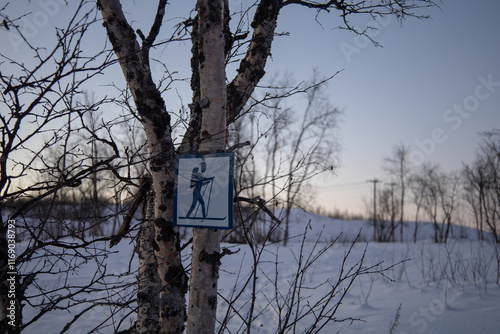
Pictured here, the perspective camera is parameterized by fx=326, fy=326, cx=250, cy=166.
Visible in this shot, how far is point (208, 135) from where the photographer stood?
1.81m

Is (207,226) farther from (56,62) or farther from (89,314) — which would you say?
(89,314)

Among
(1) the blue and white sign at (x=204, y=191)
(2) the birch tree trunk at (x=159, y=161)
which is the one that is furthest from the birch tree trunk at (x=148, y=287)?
(1) the blue and white sign at (x=204, y=191)

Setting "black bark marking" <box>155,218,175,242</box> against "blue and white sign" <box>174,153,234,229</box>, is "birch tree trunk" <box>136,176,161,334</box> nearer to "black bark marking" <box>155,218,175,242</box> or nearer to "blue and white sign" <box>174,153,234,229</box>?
"black bark marking" <box>155,218,175,242</box>

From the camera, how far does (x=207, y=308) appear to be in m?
1.69

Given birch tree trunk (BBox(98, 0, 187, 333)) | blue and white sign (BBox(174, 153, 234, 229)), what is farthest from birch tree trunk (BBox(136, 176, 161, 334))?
blue and white sign (BBox(174, 153, 234, 229))

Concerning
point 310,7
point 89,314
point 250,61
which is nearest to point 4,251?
point 250,61

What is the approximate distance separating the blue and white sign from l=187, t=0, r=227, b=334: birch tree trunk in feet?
0.34

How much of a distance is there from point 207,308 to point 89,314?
4795 millimetres

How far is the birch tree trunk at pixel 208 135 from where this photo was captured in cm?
170

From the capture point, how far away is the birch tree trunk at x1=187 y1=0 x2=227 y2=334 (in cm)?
170

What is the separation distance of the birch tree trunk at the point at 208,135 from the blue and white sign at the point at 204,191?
0.10 metres

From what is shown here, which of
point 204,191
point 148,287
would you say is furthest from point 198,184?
point 148,287

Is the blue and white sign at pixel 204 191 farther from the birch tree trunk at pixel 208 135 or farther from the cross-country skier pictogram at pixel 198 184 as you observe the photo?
the birch tree trunk at pixel 208 135

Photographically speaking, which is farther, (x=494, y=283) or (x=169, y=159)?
(x=494, y=283)
